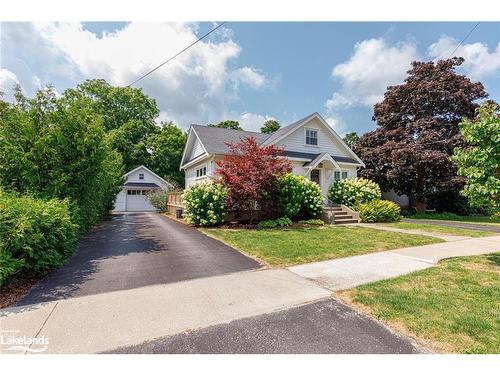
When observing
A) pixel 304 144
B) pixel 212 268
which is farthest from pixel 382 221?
pixel 212 268

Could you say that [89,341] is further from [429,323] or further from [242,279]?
[429,323]

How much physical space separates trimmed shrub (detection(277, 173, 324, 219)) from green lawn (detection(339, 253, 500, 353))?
7.57m

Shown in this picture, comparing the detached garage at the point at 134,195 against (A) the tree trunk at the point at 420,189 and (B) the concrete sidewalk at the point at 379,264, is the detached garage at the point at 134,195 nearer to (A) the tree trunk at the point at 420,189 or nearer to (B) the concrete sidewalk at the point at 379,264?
(A) the tree trunk at the point at 420,189

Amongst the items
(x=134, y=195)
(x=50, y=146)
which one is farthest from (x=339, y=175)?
(x=134, y=195)

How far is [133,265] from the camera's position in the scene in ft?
20.3

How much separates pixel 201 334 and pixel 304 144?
16.2m

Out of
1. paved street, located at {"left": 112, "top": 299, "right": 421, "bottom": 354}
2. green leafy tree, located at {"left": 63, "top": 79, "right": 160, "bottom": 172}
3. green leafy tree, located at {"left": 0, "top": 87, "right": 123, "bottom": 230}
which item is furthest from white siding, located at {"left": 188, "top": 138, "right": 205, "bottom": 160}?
green leafy tree, located at {"left": 63, "top": 79, "right": 160, "bottom": 172}

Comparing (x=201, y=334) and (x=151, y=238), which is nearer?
(x=201, y=334)

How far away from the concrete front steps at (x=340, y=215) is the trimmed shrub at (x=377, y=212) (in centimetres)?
45

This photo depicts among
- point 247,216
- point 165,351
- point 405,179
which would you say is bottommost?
point 165,351

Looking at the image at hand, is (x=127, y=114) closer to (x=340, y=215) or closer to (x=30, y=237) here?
(x=340, y=215)

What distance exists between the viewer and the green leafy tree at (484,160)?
5953mm

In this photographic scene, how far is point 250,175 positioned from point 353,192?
850 cm

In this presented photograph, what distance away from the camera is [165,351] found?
9.43ft
